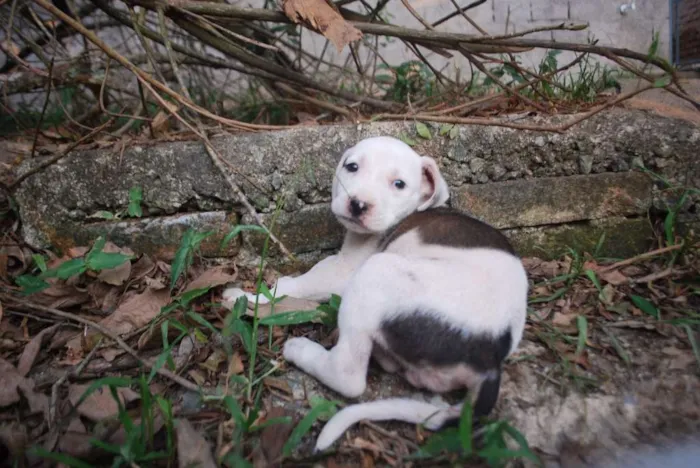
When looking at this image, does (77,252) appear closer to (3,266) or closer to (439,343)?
(3,266)

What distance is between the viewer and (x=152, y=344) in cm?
212

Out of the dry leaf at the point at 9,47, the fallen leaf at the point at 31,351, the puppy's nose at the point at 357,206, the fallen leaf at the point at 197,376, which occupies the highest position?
the dry leaf at the point at 9,47

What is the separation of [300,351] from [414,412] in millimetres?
574

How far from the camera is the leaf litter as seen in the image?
1.59m

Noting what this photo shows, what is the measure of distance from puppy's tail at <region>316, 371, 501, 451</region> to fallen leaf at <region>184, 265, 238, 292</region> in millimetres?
1096

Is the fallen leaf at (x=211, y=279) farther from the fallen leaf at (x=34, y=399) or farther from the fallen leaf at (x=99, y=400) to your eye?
the fallen leaf at (x=34, y=399)

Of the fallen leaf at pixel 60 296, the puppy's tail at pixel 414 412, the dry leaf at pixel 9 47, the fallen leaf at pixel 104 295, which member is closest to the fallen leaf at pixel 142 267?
the fallen leaf at pixel 104 295

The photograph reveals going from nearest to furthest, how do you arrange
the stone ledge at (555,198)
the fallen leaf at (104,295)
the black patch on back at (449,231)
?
the black patch on back at (449,231) → the fallen leaf at (104,295) → the stone ledge at (555,198)

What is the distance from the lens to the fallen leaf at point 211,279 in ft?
7.82

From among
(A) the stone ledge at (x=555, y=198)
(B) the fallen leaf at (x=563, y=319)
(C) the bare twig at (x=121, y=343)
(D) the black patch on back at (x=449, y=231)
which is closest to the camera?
(C) the bare twig at (x=121, y=343)

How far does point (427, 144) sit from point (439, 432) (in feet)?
6.03

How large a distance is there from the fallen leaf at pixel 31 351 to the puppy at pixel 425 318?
857 millimetres

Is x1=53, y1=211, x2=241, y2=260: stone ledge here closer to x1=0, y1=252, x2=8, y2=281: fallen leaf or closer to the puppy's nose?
x1=0, y1=252, x2=8, y2=281: fallen leaf

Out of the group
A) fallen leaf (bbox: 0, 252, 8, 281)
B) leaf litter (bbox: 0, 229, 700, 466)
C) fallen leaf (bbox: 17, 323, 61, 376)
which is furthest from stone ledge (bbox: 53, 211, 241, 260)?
fallen leaf (bbox: 17, 323, 61, 376)
